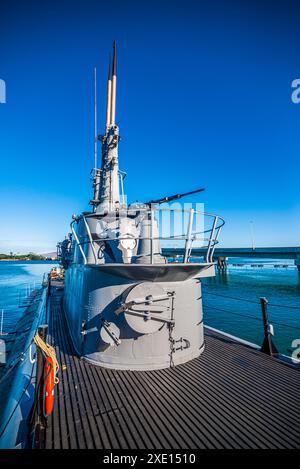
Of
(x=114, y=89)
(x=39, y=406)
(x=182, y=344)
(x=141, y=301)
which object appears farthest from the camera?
(x=114, y=89)

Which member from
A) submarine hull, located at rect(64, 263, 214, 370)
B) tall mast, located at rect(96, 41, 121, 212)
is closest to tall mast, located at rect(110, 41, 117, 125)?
tall mast, located at rect(96, 41, 121, 212)

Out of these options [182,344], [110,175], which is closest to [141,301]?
[182,344]

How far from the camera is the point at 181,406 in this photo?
379 cm

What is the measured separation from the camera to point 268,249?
5072 centimetres

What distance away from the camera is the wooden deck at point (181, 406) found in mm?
3063

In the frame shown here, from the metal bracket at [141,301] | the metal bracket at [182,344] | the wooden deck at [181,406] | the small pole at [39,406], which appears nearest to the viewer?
the small pole at [39,406]

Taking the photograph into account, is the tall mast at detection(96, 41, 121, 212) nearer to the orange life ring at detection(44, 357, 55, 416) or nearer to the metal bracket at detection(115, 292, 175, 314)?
the metal bracket at detection(115, 292, 175, 314)

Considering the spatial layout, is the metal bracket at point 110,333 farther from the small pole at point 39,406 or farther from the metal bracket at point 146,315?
the small pole at point 39,406

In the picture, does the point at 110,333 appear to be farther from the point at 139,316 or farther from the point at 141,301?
the point at 141,301

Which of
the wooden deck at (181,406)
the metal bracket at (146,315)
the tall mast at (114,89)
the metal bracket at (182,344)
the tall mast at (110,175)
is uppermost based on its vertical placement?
the tall mast at (114,89)

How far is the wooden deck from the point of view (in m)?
3.06

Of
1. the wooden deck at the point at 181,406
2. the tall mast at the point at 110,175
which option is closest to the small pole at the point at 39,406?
the wooden deck at the point at 181,406
